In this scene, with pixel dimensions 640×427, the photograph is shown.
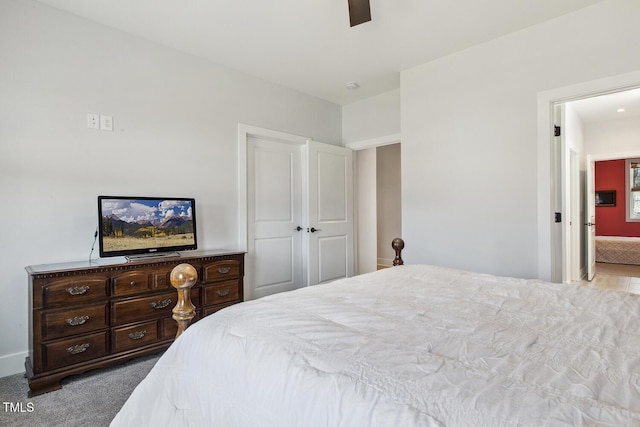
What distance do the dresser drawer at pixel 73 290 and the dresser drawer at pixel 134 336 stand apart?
29 centimetres

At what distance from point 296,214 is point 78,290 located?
2.37m

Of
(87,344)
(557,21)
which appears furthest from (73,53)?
(557,21)

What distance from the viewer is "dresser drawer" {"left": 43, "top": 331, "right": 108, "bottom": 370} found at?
2039 millimetres

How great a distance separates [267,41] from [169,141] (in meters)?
1.25

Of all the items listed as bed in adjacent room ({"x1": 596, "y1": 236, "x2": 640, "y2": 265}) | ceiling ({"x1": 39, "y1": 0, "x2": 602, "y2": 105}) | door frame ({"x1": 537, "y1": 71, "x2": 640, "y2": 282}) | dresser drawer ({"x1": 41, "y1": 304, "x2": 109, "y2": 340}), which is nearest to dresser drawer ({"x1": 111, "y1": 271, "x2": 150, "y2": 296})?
dresser drawer ({"x1": 41, "y1": 304, "x2": 109, "y2": 340})

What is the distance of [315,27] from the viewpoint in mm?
2662

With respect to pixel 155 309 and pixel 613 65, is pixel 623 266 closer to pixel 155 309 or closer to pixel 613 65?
pixel 613 65

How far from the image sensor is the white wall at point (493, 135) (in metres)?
2.41

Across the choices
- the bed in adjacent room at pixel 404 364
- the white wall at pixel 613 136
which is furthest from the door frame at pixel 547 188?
the white wall at pixel 613 136

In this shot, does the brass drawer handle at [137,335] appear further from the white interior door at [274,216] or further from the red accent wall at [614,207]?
the red accent wall at [614,207]

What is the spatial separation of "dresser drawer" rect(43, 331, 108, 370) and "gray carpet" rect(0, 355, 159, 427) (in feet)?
0.50

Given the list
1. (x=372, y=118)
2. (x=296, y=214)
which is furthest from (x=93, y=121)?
(x=372, y=118)

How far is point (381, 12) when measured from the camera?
8.04 ft

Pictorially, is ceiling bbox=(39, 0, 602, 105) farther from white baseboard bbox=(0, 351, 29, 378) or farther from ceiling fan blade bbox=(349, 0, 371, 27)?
white baseboard bbox=(0, 351, 29, 378)
